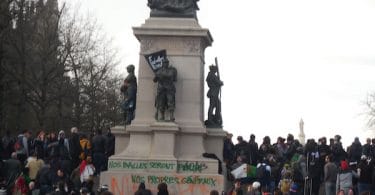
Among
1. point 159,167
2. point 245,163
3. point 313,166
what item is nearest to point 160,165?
point 159,167

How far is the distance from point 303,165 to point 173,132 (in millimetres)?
4505

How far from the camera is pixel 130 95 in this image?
3008cm

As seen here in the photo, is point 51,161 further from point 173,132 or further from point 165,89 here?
point 165,89

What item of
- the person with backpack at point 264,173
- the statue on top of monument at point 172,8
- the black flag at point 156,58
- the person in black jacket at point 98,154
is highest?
the statue on top of monument at point 172,8

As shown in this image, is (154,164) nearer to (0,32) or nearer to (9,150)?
(9,150)

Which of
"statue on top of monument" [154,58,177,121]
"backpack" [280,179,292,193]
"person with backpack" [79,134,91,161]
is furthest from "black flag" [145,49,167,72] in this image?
"backpack" [280,179,292,193]

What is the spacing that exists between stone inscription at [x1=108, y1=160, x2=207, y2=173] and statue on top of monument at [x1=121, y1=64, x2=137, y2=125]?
6.26 feet

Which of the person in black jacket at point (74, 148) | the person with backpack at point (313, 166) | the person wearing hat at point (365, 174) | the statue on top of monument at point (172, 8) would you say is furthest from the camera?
the statue on top of monument at point (172, 8)

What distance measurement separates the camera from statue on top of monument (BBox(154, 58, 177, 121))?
29.0m

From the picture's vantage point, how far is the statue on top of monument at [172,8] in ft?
99.7

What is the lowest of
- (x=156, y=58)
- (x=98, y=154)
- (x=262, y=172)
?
(x=262, y=172)

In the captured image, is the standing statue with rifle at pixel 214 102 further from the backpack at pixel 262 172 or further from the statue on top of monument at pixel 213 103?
the backpack at pixel 262 172

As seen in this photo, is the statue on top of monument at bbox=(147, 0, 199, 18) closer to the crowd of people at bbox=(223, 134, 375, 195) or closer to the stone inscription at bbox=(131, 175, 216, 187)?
the crowd of people at bbox=(223, 134, 375, 195)

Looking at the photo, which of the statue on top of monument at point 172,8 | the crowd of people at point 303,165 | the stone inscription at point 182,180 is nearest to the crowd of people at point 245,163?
the crowd of people at point 303,165
